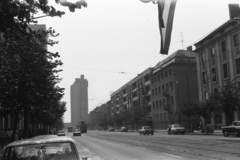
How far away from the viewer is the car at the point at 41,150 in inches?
200

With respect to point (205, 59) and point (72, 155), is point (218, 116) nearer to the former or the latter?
point (205, 59)

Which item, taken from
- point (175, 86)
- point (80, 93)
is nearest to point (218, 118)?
point (175, 86)

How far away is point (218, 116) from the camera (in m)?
44.3

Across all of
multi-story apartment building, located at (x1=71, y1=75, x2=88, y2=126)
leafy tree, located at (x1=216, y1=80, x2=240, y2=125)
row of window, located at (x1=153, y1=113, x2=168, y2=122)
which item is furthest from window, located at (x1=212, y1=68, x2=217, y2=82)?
multi-story apartment building, located at (x1=71, y1=75, x2=88, y2=126)

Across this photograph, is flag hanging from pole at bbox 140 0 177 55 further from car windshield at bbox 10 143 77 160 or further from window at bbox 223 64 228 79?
window at bbox 223 64 228 79

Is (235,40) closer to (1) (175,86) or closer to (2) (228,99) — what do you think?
(2) (228,99)

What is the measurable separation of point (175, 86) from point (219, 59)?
19307 millimetres

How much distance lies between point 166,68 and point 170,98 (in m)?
7.00

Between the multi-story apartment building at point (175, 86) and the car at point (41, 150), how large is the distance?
5462cm

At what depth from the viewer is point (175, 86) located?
62562mm

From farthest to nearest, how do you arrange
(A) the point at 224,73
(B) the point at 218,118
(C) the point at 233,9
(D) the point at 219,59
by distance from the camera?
(B) the point at 218,118
(D) the point at 219,59
(A) the point at 224,73
(C) the point at 233,9

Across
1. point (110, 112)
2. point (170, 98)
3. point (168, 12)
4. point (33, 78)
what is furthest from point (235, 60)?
point (110, 112)

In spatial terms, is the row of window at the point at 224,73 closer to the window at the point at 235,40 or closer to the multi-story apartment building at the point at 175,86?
the window at the point at 235,40

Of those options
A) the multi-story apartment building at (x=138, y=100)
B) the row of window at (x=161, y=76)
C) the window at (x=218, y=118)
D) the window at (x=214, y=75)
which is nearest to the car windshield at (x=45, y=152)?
the window at (x=218, y=118)
